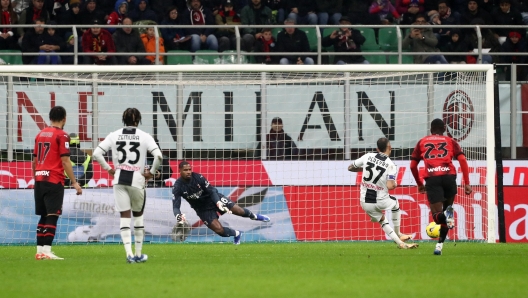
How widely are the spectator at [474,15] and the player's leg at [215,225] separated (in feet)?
28.0

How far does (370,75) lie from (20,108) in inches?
251

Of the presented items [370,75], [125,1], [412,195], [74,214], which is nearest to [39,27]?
[125,1]

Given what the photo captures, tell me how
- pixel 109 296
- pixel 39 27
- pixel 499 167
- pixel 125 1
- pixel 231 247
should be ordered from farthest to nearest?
pixel 125 1
pixel 39 27
pixel 499 167
pixel 231 247
pixel 109 296

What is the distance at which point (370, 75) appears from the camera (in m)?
16.6

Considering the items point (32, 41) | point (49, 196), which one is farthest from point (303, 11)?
point (49, 196)

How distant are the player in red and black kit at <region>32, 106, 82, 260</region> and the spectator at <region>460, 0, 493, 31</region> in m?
11.8

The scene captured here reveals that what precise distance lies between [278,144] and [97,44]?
4.48 meters

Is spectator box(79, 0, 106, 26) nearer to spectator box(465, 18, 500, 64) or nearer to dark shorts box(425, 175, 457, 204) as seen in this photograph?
spectator box(465, 18, 500, 64)

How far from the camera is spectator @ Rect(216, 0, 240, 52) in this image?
62.8 ft

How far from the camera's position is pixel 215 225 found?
15.4 m

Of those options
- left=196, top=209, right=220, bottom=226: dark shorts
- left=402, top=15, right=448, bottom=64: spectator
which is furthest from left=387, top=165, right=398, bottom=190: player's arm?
left=402, top=15, right=448, bottom=64: spectator

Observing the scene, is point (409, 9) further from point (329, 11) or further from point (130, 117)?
point (130, 117)

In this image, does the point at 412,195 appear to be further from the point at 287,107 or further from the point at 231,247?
the point at 231,247

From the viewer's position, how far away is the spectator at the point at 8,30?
745 inches
